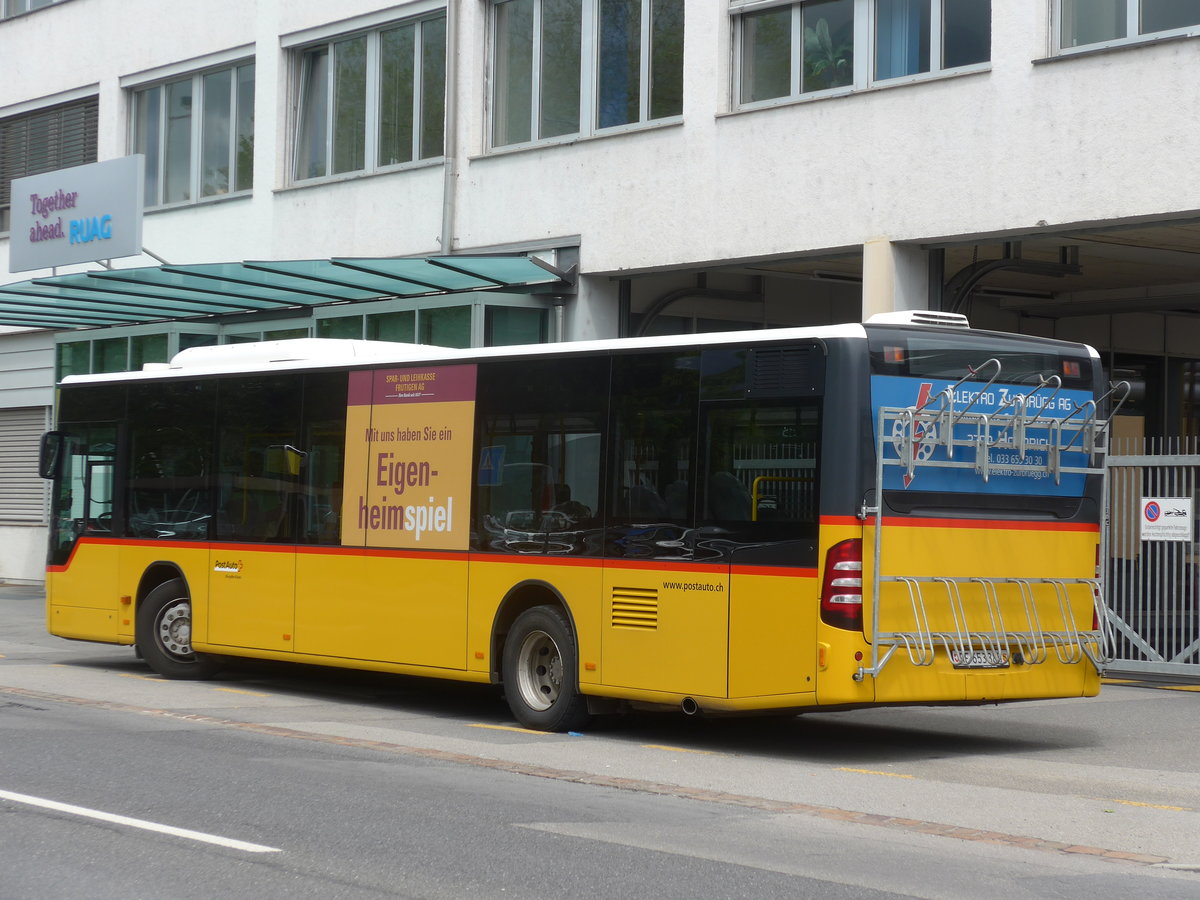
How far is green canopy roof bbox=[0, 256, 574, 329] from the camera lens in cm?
2091

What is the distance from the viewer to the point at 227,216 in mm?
27125

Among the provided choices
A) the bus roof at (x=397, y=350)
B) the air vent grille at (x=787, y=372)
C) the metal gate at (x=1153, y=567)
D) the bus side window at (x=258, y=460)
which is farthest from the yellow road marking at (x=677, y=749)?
the metal gate at (x=1153, y=567)

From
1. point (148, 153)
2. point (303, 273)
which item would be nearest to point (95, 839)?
point (303, 273)

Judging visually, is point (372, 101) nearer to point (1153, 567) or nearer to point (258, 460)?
point (258, 460)

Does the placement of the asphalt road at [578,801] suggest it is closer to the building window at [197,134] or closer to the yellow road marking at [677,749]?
the yellow road marking at [677,749]

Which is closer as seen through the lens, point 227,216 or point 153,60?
point 227,216

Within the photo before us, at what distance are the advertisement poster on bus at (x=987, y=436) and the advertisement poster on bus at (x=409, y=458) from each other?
3.50 meters

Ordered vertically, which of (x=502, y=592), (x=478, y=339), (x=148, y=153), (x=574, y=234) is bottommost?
(x=502, y=592)

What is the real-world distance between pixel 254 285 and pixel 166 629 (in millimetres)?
8093

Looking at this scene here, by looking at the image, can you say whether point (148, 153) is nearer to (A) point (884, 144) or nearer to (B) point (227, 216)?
(B) point (227, 216)

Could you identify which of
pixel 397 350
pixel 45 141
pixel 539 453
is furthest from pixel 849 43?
pixel 45 141

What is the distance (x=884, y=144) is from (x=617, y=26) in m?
4.82

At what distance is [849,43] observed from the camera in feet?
61.3

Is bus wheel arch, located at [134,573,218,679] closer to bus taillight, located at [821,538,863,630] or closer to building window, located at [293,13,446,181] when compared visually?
bus taillight, located at [821,538,863,630]
